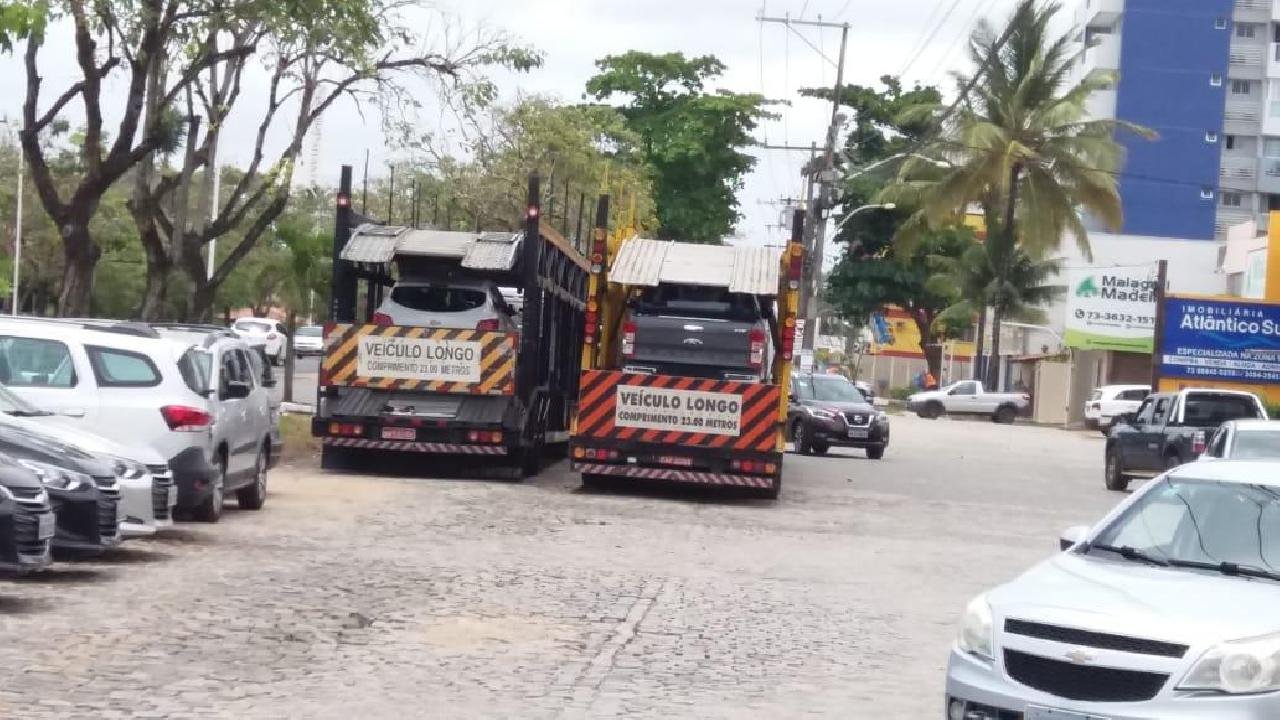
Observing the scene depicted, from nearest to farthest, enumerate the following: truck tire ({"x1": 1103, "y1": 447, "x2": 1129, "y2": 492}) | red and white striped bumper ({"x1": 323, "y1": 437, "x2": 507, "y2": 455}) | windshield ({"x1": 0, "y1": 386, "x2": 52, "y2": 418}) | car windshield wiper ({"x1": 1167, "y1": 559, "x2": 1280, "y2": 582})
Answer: car windshield wiper ({"x1": 1167, "y1": 559, "x2": 1280, "y2": 582}) < windshield ({"x1": 0, "y1": 386, "x2": 52, "y2": 418}) < red and white striped bumper ({"x1": 323, "y1": 437, "x2": 507, "y2": 455}) < truck tire ({"x1": 1103, "y1": 447, "x2": 1129, "y2": 492})

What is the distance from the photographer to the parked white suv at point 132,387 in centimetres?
1501

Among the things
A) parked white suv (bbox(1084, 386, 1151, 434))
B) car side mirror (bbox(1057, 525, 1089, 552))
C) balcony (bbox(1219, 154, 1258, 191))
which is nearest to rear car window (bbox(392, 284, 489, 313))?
car side mirror (bbox(1057, 525, 1089, 552))

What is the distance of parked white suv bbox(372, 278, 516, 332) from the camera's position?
23047 mm

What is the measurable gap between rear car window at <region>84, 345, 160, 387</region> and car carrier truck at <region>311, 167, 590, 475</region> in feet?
21.6

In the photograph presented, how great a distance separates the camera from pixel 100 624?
10.6m

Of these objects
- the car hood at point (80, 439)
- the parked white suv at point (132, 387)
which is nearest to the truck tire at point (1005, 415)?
the parked white suv at point (132, 387)

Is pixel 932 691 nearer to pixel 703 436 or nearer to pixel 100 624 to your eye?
pixel 100 624

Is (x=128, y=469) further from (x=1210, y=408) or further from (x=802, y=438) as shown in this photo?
(x=802, y=438)

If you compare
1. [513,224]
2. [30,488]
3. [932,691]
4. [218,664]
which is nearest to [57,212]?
[30,488]

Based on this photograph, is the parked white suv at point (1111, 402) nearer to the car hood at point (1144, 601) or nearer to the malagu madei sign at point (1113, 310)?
the malagu madei sign at point (1113, 310)

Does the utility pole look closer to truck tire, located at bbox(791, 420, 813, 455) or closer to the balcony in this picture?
truck tire, located at bbox(791, 420, 813, 455)

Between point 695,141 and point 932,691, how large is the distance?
Answer: 56.0 metres

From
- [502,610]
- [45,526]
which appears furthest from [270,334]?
[45,526]

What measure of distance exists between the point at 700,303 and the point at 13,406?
413 inches
